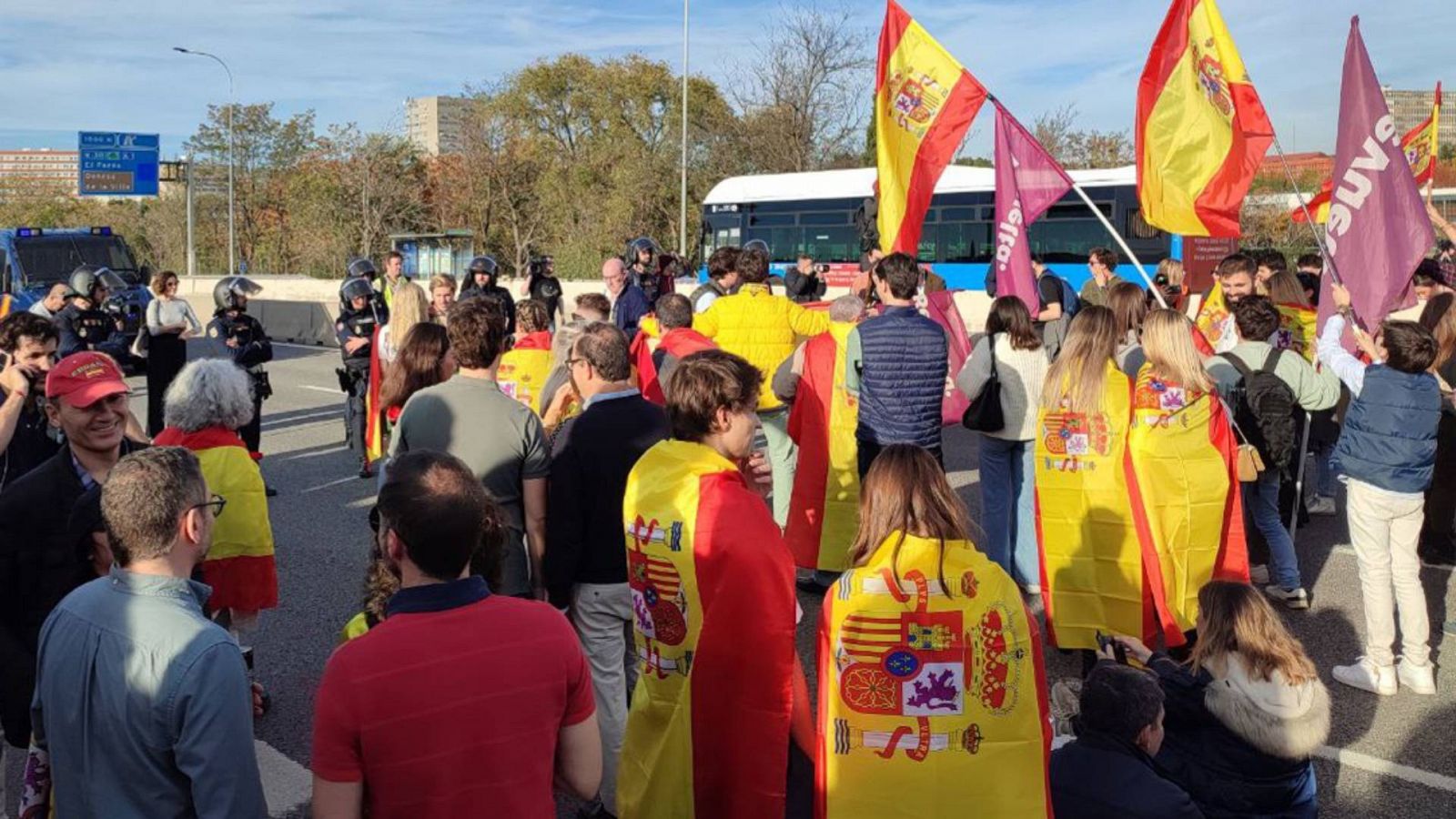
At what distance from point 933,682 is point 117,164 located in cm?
4574

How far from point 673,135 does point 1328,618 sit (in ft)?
143

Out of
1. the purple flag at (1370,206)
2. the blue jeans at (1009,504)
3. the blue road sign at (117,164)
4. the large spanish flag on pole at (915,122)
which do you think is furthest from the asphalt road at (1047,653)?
the blue road sign at (117,164)

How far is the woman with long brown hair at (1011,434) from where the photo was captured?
21.2ft

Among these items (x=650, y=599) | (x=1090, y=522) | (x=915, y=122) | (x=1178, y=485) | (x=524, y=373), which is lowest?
(x=1090, y=522)

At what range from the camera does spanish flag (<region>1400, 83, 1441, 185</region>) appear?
9977mm

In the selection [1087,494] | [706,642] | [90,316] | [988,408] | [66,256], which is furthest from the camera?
[66,256]

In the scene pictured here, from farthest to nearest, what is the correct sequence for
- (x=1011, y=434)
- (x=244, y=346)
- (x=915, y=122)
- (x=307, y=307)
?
(x=307, y=307)
(x=244, y=346)
(x=915, y=122)
(x=1011, y=434)

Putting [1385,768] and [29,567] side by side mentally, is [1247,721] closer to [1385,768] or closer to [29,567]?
[1385,768]

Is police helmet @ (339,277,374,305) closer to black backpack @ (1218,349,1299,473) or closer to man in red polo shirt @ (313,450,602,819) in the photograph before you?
black backpack @ (1218,349,1299,473)

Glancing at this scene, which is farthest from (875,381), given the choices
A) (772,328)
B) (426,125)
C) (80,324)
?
(426,125)

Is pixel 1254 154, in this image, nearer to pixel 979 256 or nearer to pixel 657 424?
pixel 657 424

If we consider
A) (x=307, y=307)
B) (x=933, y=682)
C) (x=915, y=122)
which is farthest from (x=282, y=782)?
(x=307, y=307)

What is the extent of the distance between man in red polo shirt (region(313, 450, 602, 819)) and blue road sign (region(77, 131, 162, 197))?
44746 mm

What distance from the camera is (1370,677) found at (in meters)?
5.64
